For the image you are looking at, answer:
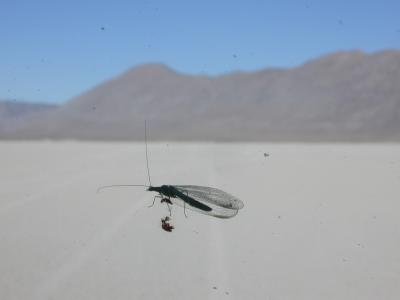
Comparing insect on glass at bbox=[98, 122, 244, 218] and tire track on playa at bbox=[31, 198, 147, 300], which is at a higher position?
insect on glass at bbox=[98, 122, 244, 218]

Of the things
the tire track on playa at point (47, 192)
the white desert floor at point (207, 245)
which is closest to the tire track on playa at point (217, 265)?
the white desert floor at point (207, 245)

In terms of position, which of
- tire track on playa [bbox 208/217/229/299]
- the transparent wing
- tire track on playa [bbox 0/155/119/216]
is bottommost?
tire track on playa [bbox 208/217/229/299]

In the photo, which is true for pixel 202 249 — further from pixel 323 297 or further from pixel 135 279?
pixel 323 297

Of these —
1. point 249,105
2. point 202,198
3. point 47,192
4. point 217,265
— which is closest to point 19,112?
point 249,105

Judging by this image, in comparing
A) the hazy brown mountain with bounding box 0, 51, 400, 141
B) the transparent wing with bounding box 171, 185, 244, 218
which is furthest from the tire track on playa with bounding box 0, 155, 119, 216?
the hazy brown mountain with bounding box 0, 51, 400, 141

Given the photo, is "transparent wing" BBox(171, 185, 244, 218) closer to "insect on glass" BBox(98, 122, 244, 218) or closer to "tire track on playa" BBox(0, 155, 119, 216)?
"insect on glass" BBox(98, 122, 244, 218)

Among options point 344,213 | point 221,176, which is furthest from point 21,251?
point 221,176

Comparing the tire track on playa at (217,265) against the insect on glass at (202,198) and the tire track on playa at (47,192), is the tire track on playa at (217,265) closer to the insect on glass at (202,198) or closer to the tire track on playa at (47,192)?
the insect on glass at (202,198)
